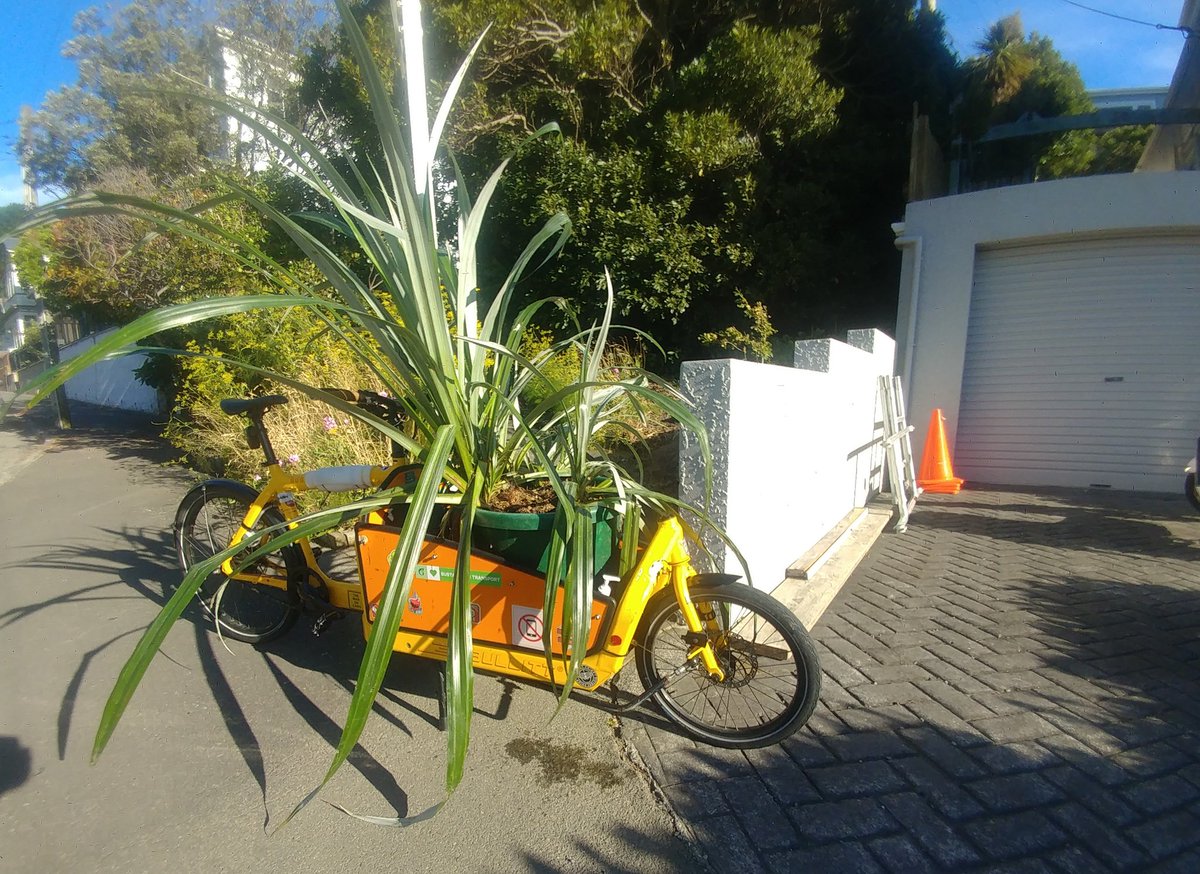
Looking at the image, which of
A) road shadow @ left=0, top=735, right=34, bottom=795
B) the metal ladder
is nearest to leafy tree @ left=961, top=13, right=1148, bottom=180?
the metal ladder

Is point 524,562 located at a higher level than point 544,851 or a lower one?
Result: higher

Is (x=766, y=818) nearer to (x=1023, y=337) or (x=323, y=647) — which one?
(x=323, y=647)

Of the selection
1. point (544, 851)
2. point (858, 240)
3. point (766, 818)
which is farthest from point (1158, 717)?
point (858, 240)

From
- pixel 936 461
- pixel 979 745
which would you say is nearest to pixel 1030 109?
pixel 936 461

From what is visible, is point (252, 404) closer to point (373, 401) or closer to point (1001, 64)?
point (373, 401)

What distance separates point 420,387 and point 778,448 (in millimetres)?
2083

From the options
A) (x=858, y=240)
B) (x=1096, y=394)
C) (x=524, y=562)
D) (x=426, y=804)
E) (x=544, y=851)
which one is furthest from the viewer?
(x=858, y=240)

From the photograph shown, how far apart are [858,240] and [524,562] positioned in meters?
8.01

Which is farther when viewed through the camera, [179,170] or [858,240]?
[179,170]

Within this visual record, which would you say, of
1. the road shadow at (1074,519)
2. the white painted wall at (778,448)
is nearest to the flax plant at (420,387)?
the white painted wall at (778,448)

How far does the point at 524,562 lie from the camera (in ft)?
8.32

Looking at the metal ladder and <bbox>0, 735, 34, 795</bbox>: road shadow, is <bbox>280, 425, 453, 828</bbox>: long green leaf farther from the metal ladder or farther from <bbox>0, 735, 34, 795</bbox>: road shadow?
the metal ladder

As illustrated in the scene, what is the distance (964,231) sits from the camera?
747 cm

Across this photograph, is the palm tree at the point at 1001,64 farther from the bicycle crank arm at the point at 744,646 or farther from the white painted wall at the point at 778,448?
the bicycle crank arm at the point at 744,646
